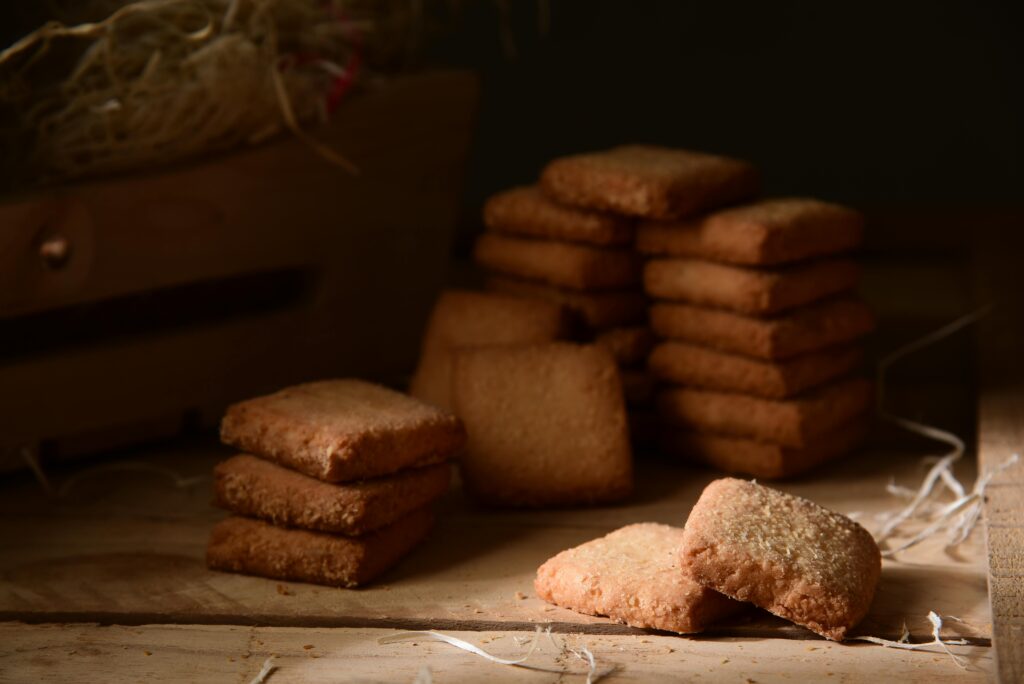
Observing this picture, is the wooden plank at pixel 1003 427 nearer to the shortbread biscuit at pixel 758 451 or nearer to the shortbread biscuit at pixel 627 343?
the shortbread biscuit at pixel 758 451

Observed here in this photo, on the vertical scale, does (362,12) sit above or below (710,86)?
above

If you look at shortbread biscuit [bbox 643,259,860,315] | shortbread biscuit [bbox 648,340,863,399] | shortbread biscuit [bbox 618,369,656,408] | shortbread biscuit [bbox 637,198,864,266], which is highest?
shortbread biscuit [bbox 637,198,864,266]

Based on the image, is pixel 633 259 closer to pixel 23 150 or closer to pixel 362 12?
pixel 362 12

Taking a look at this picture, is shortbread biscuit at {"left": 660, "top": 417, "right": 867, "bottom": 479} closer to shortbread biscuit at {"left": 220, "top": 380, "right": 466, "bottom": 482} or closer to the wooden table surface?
the wooden table surface

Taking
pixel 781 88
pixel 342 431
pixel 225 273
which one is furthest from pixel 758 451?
pixel 781 88

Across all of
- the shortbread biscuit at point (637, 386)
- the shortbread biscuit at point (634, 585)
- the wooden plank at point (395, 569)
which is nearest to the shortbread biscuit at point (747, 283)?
the shortbread biscuit at point (637, 386)

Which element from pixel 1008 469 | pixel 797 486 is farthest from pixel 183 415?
pixel 1008 469

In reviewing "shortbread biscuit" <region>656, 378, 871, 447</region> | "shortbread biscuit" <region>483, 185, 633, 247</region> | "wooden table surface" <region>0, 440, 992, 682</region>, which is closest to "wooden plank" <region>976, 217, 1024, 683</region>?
"wooden table surface" <region>0, 440, 992, 682</region>
